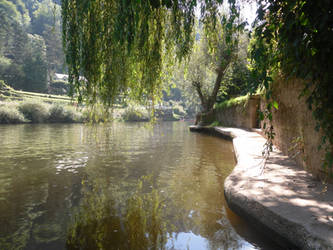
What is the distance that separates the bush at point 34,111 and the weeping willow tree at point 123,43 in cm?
3255

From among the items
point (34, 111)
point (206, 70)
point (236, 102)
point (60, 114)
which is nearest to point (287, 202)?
point (236, 102)

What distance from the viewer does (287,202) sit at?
8.38ft

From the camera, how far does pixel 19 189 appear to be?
446cm

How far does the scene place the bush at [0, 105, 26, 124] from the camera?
2844 centimetres

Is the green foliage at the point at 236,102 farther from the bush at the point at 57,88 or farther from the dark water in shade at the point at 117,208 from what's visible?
the bush at the point at 57,88

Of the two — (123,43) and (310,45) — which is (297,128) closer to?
(310,45)

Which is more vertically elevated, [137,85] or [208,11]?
[208,11]

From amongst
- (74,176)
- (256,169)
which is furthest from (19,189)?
(256,169)

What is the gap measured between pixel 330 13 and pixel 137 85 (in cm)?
283

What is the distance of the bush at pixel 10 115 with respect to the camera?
28.4 metres

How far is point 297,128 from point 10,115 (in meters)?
32.4

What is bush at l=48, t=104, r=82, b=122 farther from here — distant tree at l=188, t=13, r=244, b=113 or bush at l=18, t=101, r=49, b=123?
distant tree at l=188, t=13, r=244, b=113

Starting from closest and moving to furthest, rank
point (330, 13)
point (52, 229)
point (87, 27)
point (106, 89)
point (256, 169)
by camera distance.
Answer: point (330, 13), point (52, 229), point (87, 27), point (106, 89), point (256, 169)

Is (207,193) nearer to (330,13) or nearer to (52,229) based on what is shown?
(52,229)
